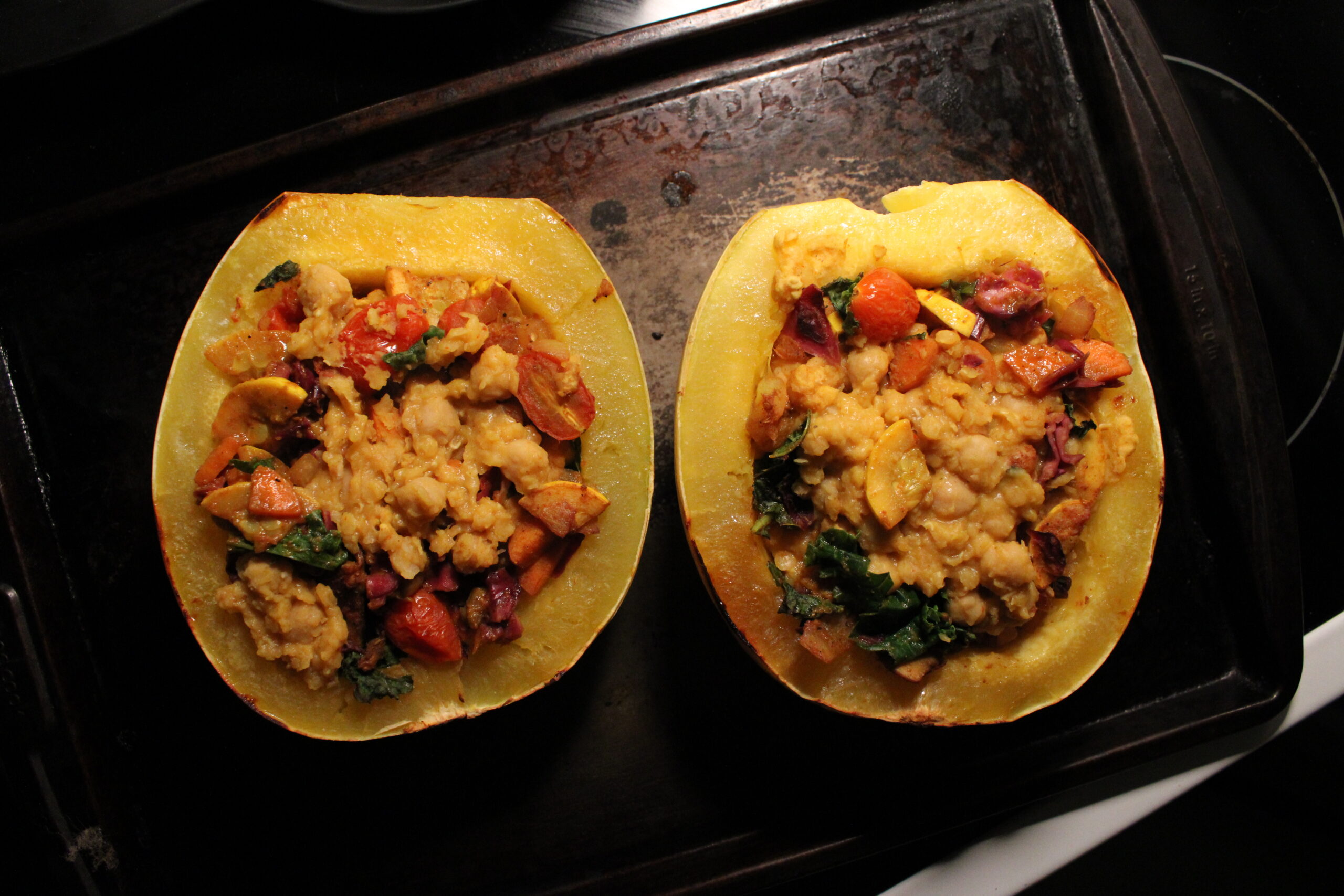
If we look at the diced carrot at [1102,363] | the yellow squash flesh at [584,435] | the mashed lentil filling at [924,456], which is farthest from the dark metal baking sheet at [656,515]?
the diced carrot at [1102,363]

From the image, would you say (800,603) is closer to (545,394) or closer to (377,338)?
(545,394)

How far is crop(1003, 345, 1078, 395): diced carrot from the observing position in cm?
177

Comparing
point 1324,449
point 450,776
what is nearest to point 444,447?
point 450,776

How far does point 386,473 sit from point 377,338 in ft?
0.89

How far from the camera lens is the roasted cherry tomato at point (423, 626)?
66.7 inches

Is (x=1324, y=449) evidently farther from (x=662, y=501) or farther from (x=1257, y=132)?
(x=662, y=501)

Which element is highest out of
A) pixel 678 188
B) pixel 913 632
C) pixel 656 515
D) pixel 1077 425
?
pixel 678 188

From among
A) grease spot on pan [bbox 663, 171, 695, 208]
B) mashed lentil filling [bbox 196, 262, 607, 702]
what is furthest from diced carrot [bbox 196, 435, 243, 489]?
grease spot on pan [bbox 663, 171, 695, 208]

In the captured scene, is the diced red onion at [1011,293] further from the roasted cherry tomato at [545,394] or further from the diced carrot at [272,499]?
the diced carrot at [272,499]

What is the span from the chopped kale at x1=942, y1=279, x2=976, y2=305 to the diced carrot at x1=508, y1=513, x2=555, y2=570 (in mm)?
1020

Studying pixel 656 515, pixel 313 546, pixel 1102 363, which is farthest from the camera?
pixel 656 515

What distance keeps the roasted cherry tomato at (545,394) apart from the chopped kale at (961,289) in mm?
845

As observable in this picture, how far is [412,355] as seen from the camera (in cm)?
166

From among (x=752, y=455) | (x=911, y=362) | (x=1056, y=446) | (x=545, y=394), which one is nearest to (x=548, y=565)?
(x=545, y=394)
